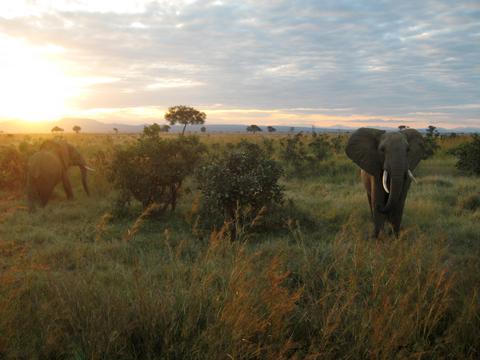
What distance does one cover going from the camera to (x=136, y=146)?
36.5ft

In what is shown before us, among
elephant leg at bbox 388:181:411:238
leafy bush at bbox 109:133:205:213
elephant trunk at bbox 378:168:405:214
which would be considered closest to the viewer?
elephant trunk at bbox 378:168:405:214

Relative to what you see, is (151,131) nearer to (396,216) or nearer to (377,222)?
(377,222)

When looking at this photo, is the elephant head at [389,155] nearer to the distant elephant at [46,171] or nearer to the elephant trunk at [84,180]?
the distant elephant at [46,171]

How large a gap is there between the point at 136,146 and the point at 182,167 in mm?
1406

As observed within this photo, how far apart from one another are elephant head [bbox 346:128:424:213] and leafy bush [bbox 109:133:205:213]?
459 cm

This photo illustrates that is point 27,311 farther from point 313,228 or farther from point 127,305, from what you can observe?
point 313,228

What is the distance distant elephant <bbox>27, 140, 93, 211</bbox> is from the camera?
12148 mm

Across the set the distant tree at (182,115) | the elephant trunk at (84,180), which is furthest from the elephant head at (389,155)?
the distant tree at (182,115)

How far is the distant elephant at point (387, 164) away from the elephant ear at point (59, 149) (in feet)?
30.2

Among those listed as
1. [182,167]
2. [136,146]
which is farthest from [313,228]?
[136,146]

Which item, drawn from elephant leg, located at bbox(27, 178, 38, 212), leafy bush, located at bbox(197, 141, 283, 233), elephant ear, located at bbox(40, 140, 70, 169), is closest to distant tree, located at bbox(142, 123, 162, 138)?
leafy bush, located at bbox(197, 141, 283, 233)

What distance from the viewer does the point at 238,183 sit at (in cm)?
854

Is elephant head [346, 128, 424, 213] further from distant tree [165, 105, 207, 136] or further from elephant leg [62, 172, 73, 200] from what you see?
distant tree [165, 105, 207, 136]

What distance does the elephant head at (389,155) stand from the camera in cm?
800
